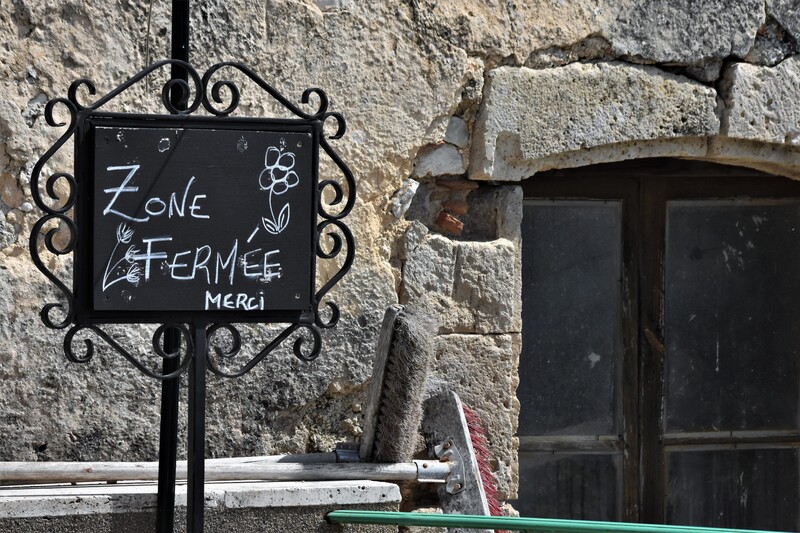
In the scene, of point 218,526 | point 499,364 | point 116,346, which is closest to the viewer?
point 116,346

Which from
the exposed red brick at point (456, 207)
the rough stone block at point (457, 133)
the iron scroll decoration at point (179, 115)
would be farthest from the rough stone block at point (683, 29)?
the iron scroll decoration at point (179, 115)

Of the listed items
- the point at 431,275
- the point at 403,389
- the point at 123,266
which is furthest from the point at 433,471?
the point at 123,266

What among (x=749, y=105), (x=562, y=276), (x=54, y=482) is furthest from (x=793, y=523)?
(x=54, y=482)

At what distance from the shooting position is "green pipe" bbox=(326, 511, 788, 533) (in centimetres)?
244

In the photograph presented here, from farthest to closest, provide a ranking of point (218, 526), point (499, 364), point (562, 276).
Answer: point (562, 276), point (499, 364), point (218, 526)

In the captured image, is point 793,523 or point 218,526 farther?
point 793,523

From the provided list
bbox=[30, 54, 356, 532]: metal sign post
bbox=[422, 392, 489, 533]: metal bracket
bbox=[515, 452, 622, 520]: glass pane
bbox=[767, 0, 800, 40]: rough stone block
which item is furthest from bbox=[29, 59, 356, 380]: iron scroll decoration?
bbox=[767, 0, 800, 40]: rough stone block

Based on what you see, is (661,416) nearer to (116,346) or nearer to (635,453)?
(635,453)

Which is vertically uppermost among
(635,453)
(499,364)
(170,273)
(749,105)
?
(749,105)

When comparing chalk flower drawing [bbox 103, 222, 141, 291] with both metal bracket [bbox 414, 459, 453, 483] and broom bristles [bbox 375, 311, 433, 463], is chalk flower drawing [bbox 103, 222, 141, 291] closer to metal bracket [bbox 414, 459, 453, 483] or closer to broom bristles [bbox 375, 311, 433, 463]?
broom bristles [bbox 375, 311, 433, 463]

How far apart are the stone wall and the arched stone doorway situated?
0.27 metres

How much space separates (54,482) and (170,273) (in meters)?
0.82

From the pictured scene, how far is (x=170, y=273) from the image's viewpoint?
2561mm

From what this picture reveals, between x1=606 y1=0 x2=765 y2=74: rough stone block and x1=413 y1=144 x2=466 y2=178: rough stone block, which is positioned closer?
x1=413 y1=144 x2=466 y2=178: rough stone block
